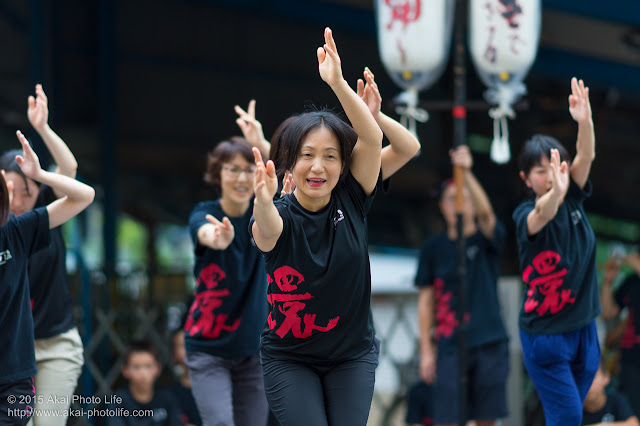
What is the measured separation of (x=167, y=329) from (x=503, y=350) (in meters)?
2.79

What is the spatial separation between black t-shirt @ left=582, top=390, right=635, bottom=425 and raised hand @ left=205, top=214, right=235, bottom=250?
266 cm

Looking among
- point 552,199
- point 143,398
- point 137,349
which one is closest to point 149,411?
point 143,398

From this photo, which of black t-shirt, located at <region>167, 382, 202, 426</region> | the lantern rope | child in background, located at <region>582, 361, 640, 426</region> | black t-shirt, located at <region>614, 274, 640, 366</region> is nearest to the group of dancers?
the lantern rope

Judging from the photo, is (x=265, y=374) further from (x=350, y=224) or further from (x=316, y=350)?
(x=350, y=224)

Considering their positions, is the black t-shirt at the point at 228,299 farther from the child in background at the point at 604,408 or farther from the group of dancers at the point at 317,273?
the child in background at the point at 604,408

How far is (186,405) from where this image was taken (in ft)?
17.4

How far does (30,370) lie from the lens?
323cm

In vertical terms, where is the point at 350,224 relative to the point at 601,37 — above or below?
below

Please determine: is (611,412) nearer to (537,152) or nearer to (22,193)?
(537,152)

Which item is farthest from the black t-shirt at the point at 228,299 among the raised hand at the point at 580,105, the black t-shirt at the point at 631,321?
the black t-shirt at the point at 631,321

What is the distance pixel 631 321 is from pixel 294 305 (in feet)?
11.1

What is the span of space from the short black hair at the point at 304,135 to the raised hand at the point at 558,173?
3.19 feet

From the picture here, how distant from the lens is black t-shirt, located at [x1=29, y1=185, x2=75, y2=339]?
3.76 m

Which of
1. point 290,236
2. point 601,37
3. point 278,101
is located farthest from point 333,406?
point 278,101
